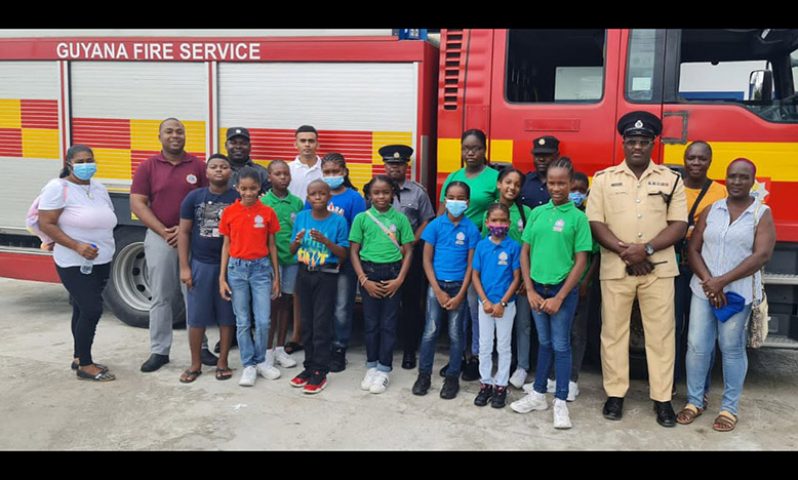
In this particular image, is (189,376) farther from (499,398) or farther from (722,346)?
(722,346)

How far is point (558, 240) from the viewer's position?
161 inches

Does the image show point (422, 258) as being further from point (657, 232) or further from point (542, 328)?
point (657, 232)

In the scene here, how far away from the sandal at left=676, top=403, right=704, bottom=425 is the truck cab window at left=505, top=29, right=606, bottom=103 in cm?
210

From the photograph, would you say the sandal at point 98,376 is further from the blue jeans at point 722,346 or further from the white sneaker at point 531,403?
the blue jeans at point 722,346

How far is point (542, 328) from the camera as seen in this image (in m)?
4.25

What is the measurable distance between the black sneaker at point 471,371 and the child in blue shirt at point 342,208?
88 cm

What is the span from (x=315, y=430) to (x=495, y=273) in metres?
1.42

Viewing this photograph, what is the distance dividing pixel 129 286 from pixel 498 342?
346 centimetres

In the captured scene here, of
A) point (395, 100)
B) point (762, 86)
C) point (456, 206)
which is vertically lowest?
point (456, 206)

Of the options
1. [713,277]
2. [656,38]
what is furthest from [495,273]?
[656,38]

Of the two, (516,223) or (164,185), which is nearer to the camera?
(516,223)

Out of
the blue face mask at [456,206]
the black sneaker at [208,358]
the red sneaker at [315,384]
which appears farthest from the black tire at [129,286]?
the blue face mask at [456,206]

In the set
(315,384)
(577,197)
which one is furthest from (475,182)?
(315,384)

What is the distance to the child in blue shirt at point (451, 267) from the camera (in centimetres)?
444
